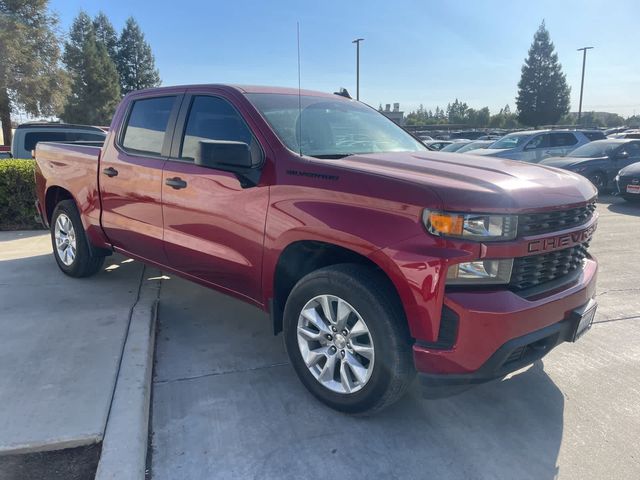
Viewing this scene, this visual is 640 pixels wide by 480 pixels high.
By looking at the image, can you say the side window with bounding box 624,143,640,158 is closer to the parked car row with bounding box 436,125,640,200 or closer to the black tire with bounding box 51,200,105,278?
the parked car row with bounding box 436,125,640,200

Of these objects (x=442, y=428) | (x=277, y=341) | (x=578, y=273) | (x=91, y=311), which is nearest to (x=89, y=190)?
(x=91, y=311)

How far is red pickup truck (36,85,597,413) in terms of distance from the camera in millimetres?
2467

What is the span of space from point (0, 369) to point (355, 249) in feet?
8.00

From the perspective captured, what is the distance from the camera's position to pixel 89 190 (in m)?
4.82

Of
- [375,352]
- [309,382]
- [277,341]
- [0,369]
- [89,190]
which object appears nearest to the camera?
[375,352]

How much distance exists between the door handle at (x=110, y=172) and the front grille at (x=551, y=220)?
3383 mm

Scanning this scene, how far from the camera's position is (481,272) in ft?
8.11

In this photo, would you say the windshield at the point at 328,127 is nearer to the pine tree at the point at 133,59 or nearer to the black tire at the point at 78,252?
the black tire at the point at 78,252

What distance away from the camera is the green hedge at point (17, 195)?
7656mm

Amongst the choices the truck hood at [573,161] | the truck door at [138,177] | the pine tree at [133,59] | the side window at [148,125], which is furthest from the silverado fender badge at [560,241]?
the pine tree at [133,59]

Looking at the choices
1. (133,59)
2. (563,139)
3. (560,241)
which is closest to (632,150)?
(563,139)

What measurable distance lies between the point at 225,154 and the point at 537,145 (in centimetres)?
1325

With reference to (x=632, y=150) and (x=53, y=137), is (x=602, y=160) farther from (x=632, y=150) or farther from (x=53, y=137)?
(x=53, y=137)

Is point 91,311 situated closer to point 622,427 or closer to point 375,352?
point 375,352
